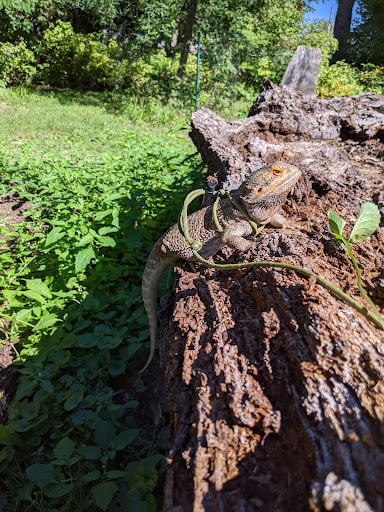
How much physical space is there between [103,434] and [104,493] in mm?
→ 385

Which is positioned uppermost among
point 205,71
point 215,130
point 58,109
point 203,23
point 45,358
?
point 203,23

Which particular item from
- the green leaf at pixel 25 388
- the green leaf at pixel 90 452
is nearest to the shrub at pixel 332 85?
the green leaf at pixel 25 388

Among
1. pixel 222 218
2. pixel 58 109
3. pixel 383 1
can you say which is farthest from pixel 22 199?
pixel 383 1

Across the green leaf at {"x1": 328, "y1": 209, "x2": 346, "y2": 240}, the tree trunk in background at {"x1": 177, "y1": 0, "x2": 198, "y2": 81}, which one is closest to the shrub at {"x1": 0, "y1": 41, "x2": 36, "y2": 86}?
the tree trunk in background at {"x1": 177, "y1": 0, "x2": 198, "y2": 81}

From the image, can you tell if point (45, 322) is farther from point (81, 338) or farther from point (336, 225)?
point (336, 225)

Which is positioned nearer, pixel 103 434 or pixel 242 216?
pixel 103 434

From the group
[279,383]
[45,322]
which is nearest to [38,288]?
[45,322]

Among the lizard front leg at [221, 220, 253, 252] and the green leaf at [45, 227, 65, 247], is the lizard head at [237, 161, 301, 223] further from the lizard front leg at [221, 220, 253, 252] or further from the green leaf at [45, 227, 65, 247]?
the green leaf at [45, 227, 65, 247]

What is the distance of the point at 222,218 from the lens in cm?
213

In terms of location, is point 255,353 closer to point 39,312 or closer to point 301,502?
point 301,502

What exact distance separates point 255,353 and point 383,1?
21861 millimetres

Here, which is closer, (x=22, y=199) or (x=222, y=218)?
(x=222, y=218)

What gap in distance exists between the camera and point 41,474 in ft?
5.73

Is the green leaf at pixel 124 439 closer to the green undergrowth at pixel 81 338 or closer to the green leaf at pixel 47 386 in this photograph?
the green undergrowth at pixel 81 338
